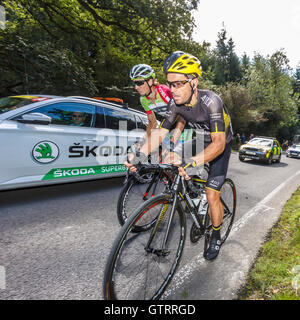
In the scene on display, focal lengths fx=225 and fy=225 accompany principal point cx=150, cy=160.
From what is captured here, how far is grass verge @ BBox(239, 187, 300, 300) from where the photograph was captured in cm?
198

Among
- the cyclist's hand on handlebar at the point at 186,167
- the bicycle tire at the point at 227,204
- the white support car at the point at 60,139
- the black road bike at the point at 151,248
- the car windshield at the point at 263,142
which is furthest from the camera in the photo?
the car windshield at the point at 263,142

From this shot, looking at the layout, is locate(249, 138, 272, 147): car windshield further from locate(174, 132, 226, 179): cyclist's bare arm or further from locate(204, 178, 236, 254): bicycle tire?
locate(174, 132, 226, 179): cyclist's bare arm

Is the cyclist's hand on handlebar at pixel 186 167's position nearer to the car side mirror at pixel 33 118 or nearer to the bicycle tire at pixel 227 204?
the bicycle tire at pixel 227 204

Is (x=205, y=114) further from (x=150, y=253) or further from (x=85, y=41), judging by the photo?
(x=85, y=41)

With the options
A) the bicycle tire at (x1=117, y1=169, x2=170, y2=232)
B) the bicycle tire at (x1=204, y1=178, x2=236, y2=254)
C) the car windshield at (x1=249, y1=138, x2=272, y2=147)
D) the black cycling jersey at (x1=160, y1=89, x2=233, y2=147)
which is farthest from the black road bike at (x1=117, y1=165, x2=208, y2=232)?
the car windshield at (x1=249, y1=138, x2=272, y2=147)

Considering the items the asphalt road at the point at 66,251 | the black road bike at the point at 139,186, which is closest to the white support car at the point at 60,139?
the asphalt road at the point at 66,251

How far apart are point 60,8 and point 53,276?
12.6 metres

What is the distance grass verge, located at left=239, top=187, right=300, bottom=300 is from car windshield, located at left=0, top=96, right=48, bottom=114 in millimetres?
4109

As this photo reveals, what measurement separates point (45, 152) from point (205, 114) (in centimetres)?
279

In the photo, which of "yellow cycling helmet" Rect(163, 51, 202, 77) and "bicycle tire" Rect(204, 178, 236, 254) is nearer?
"yellow cycling helmet" Rect(163, 51, 202, 77)

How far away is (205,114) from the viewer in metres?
2.32

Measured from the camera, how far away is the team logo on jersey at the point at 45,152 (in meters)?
3.70

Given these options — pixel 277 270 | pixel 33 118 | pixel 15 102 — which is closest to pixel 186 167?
pixel 277 270

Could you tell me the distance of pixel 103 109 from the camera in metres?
4.94
